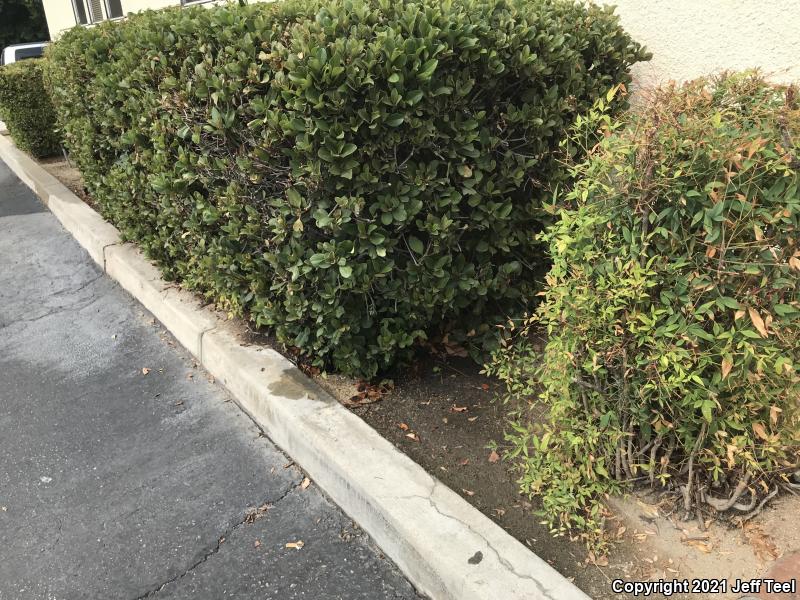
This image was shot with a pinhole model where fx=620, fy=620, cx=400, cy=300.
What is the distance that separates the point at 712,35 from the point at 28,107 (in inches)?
383

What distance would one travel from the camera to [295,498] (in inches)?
113

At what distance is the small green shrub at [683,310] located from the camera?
6.49ft

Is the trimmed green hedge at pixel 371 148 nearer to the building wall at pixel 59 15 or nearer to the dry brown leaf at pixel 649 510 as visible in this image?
the dry brown leaf at pixel 649 510

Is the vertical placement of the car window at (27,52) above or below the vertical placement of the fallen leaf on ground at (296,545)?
above

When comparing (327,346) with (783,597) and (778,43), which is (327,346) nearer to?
(783,597)

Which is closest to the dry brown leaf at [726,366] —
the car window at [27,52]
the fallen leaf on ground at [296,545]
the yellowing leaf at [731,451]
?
the yellowing leaf at [731,451]

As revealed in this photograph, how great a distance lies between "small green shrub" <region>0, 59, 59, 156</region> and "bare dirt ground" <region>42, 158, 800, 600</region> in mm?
8414

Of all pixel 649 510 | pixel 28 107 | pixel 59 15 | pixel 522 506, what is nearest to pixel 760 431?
pixel 649 510

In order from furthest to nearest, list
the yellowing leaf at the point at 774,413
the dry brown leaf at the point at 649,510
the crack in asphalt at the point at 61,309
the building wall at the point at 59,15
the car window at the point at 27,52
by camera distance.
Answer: the car window at the point at 27,52
the building wall at the point at 59,15
the crack in asphalt at the point at 61,309
the dry brown leaf at the point at 649,510
the yellowing leaf at the point at 774,413

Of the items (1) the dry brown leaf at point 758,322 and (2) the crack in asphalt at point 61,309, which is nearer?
(1) the dry brown leaf at point 758,322

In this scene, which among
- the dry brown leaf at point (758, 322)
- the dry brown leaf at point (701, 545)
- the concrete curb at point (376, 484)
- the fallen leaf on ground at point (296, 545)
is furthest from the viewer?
the fallen leaf on ground at point (296, 545)

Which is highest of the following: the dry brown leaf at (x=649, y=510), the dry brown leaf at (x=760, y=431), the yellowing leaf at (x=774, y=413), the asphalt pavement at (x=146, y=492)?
the yellowing leaf at (x=774, y=413)

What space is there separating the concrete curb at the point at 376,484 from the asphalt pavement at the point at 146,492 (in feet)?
0.39

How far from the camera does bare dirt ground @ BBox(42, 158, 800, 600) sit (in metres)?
2.21
